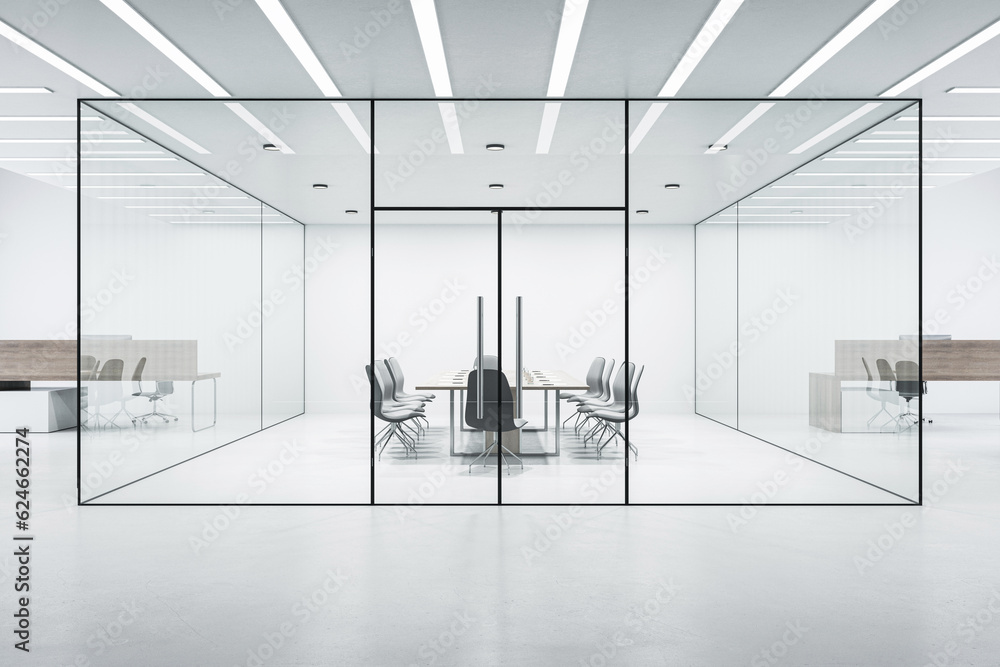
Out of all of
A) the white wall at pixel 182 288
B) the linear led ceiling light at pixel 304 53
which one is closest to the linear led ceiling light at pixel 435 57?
the linear led ceiling light at pixel 304 53

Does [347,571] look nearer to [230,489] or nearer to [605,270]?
[230,489]

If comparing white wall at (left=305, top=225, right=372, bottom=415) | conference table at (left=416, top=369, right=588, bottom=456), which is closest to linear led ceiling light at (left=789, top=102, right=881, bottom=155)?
conference table at (left=416, top=369, right=588, bottom=456)

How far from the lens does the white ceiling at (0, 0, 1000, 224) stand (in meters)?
3.87

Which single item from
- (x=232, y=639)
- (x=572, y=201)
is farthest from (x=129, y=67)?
(x=572, y=201)

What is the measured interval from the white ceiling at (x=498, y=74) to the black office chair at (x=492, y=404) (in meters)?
2.12

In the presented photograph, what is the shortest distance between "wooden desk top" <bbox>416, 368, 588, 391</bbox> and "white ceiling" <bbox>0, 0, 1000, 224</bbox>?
6.84 ft

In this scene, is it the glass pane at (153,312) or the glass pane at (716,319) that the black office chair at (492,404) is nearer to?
the glass pane at (153,312)

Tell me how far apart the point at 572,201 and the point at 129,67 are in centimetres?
542

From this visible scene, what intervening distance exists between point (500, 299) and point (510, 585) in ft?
7.84

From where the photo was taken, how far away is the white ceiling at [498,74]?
12.7 ft

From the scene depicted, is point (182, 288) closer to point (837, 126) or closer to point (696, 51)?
point (696, 51)

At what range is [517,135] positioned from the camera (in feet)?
19.8

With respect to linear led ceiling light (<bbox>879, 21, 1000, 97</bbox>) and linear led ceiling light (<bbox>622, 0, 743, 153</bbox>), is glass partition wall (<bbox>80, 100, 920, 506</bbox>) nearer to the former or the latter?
linear led ceiling light (<bbox>622, 0, 743, 153</bbox>)

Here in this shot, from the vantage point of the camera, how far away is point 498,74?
472 cm
